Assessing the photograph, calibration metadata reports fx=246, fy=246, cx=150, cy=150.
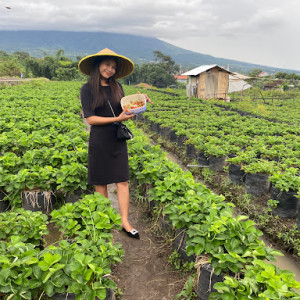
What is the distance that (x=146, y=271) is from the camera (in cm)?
303

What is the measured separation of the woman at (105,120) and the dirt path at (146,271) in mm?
196

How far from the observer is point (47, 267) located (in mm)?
1846

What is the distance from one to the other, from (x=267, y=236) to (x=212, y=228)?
2662mm

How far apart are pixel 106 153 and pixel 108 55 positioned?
1246mm

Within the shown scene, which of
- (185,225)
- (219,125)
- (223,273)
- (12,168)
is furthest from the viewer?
(219,125)

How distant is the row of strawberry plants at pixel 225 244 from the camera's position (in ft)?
5.92

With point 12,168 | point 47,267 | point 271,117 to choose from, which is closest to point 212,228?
point 47,267

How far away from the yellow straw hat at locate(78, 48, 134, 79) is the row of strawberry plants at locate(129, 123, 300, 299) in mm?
1654

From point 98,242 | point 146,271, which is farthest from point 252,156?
point 98,242

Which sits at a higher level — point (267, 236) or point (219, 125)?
point (219, 125)

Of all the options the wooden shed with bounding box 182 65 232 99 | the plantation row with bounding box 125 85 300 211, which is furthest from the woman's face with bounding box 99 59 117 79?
the wooden shed with bounding box 182 65 232 99

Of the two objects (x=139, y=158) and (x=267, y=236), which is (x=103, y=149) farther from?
(x=267, y=236)

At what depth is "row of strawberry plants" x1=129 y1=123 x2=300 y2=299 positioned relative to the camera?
180cm

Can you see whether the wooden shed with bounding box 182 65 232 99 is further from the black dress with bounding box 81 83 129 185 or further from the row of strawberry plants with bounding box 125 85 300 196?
the black dress with bounding box 81 83 129 185
